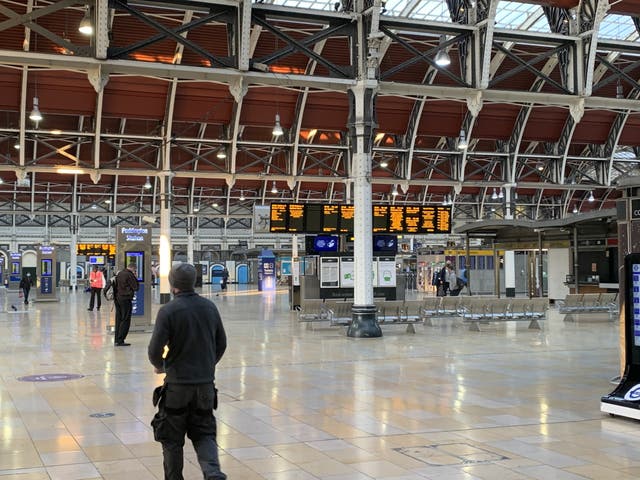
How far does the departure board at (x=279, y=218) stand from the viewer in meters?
22.6

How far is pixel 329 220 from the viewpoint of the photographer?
917 inches

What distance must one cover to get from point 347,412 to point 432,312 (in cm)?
1203

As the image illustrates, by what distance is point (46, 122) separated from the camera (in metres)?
28.9

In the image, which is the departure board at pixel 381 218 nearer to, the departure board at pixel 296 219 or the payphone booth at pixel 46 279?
the departure board at pixel 296 219

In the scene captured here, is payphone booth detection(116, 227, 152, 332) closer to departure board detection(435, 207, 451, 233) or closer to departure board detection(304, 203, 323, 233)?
departure board detection(304, 203, 323, 233)

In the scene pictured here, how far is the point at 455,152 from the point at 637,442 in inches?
1040

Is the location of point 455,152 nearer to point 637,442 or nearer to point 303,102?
point 303,102

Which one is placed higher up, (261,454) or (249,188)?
(249,188)

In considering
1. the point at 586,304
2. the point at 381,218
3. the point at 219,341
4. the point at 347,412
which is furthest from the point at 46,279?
the point at 219,341

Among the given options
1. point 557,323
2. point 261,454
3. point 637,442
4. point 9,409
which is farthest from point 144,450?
point 557,323

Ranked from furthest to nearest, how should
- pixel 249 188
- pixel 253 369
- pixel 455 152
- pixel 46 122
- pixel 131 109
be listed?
pixel 249 188 → pixel 455 152 → pixel 46 122 → pixel 131 109 → pixel 253 369

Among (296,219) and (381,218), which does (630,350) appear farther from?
(296,219)

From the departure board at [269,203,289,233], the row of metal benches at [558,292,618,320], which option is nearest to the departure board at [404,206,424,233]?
the departure board at [269,203,289,233]

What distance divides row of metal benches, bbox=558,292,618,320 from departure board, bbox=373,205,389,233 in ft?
18.9
